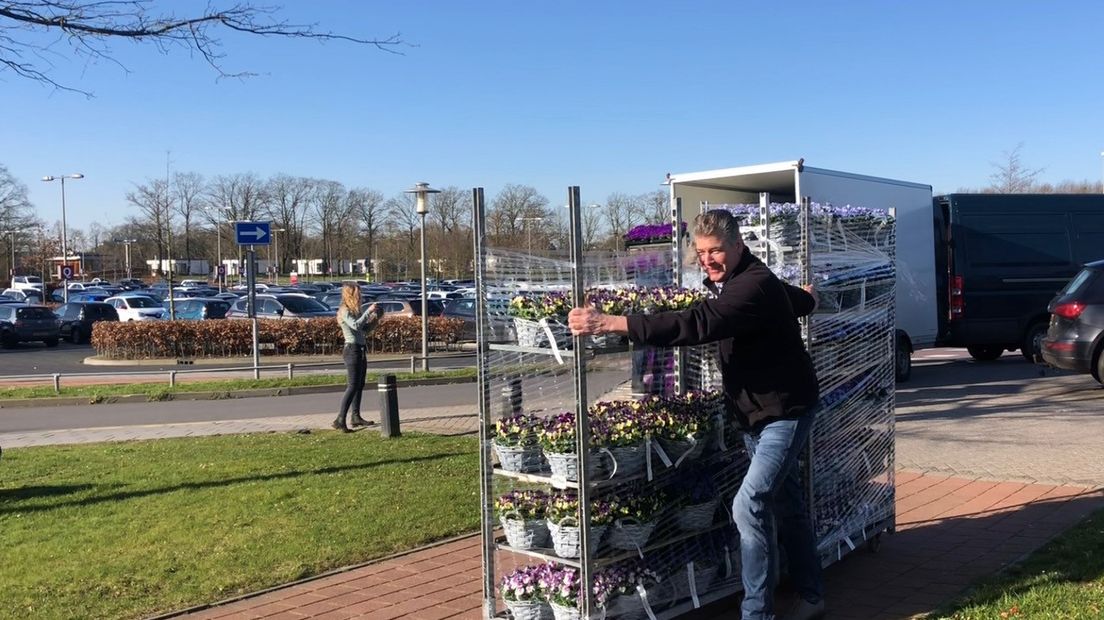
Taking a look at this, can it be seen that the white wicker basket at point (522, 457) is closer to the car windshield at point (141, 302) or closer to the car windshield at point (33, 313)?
the car windshield at point (33, 313)

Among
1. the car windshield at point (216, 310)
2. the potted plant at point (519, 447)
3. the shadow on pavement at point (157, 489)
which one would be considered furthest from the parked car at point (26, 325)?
the potted plant at point (519, 447)

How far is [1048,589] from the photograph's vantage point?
4.66m

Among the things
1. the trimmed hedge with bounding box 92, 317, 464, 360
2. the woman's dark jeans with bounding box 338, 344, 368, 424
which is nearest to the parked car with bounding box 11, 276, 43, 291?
the trimmed hedge with bounding box 92, 317, 464, 360

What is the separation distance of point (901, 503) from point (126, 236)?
3605 inches

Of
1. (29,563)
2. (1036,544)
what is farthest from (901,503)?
(29,563)

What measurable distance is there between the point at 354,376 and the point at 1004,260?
10962mm

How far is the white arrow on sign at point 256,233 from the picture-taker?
18.1m

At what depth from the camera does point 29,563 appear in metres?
5.85

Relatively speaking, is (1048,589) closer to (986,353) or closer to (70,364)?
(986,353)

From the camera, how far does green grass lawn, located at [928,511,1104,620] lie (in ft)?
14.3

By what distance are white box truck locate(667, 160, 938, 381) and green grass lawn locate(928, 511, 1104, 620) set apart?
640 centimetres

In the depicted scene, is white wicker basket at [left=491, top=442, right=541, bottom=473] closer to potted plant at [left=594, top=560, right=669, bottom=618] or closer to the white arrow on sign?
potted plant at [left=594, top=560, right=669, bottom=618]

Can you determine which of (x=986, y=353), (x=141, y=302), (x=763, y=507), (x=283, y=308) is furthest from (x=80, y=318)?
(x=763, y=507)

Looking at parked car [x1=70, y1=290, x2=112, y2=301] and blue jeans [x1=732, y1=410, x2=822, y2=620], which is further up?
parked car [x1=70, y1=290, x2=112, y2=301]
